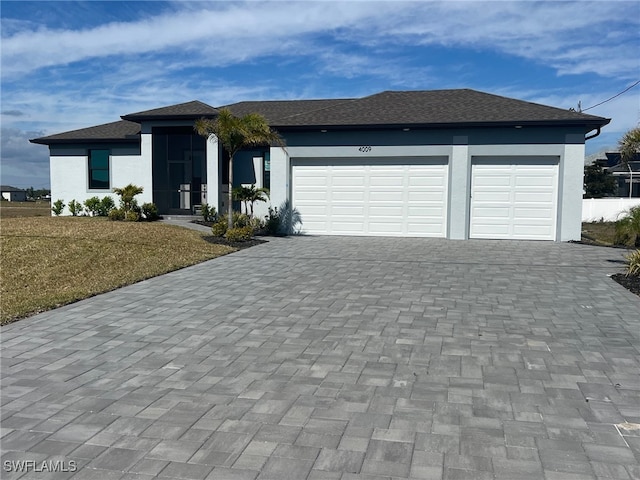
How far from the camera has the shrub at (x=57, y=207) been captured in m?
21.9

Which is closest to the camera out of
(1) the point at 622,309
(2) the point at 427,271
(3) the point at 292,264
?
(1) the point at 622,309

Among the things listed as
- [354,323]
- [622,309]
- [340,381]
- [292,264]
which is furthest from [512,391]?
[292,264]

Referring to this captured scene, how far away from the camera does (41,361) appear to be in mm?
5168

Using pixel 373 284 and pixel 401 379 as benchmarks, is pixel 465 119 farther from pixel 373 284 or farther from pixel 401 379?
pixel 401 379

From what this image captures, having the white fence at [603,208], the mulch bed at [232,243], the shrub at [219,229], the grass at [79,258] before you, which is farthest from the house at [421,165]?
the white fence at [603,208]

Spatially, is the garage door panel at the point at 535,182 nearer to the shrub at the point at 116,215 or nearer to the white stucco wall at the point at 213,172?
the white stucco wall at the point at 213,172

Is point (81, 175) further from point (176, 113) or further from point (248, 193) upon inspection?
point (248, 193)

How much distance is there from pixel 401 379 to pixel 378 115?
1429 cm

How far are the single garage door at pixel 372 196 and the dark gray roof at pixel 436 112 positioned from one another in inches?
52.3

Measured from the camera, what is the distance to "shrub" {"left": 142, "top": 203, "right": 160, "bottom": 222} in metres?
19.4

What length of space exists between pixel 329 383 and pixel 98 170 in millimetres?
20386

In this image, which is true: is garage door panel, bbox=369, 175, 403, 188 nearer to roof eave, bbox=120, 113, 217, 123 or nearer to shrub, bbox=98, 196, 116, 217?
roof eave, bbox=120, 113, 217, 123

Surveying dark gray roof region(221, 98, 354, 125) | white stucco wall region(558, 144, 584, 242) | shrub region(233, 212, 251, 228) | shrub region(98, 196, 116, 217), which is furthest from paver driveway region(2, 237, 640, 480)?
dark gray roof region(221, 98, 354, 125)

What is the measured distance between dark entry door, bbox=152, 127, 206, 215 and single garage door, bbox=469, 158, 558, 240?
39.1ft
